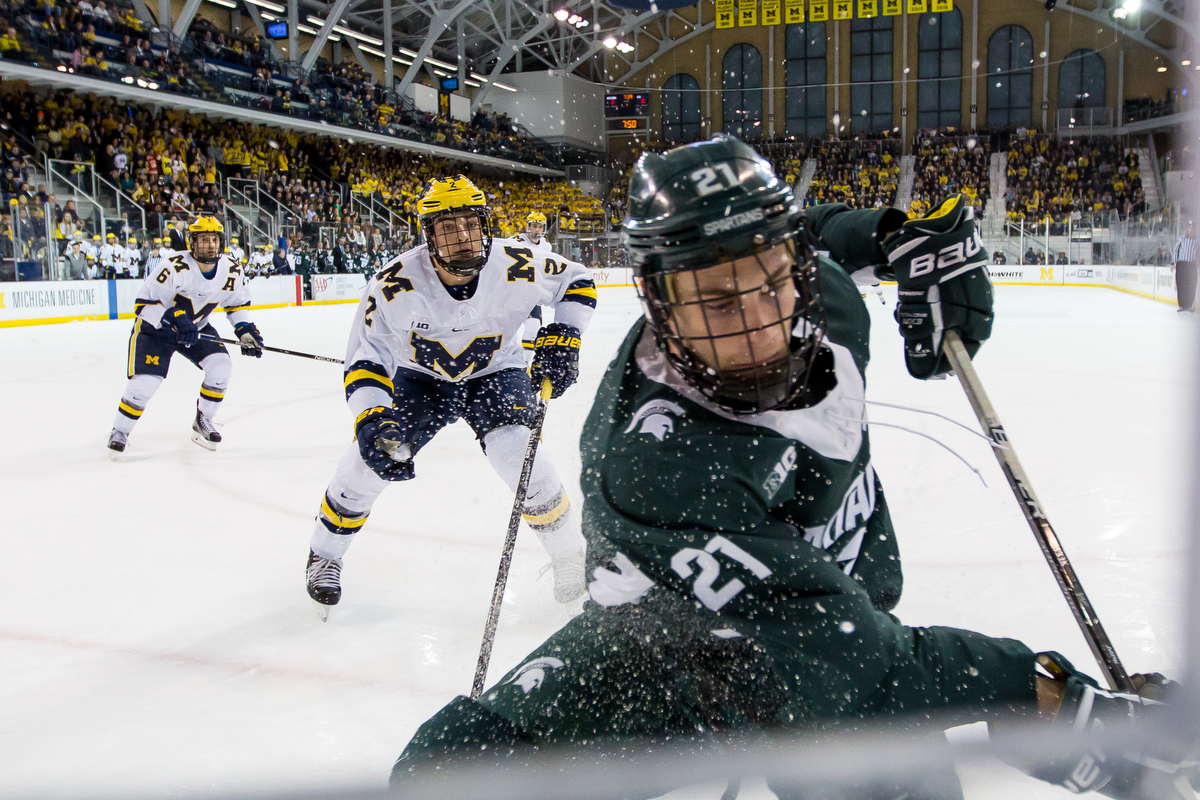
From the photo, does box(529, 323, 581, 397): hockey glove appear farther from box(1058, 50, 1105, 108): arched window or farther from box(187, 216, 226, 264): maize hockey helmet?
box(1058, 50, 1105, 108): arched window

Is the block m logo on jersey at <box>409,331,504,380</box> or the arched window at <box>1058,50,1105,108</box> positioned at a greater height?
the arched window at <box>1058,50,1105,108</box>

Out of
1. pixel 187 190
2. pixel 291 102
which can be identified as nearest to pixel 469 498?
pixel 187 190

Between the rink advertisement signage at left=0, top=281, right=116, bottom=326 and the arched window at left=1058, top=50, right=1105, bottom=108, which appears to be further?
the arched window at left=1058, top=50, right=1105, bottom=108

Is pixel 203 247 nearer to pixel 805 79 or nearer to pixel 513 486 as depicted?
pixel 513 486

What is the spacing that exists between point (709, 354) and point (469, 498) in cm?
259

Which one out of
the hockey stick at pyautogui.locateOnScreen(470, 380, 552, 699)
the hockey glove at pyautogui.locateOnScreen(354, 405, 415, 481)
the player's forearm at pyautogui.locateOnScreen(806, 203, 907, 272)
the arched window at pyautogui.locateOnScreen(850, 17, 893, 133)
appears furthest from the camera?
the arched window at pyautogui.locateOnScreen(850, 17, 893, 133)

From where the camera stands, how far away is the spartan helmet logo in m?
0.98

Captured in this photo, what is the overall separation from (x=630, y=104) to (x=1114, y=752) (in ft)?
73.9

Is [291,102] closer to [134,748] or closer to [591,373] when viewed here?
[591,373]

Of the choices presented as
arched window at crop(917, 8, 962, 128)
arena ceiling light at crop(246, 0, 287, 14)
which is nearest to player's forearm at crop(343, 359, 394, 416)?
arena ceiling light at crop(246, 0, 287, 14)

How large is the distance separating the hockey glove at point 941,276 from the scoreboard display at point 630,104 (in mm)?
21460

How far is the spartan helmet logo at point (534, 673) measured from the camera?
0.98 meters

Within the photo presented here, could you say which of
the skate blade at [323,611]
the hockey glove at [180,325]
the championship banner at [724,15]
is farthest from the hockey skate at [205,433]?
the championship banner at [724,15]

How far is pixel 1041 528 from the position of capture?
4.27 ft
